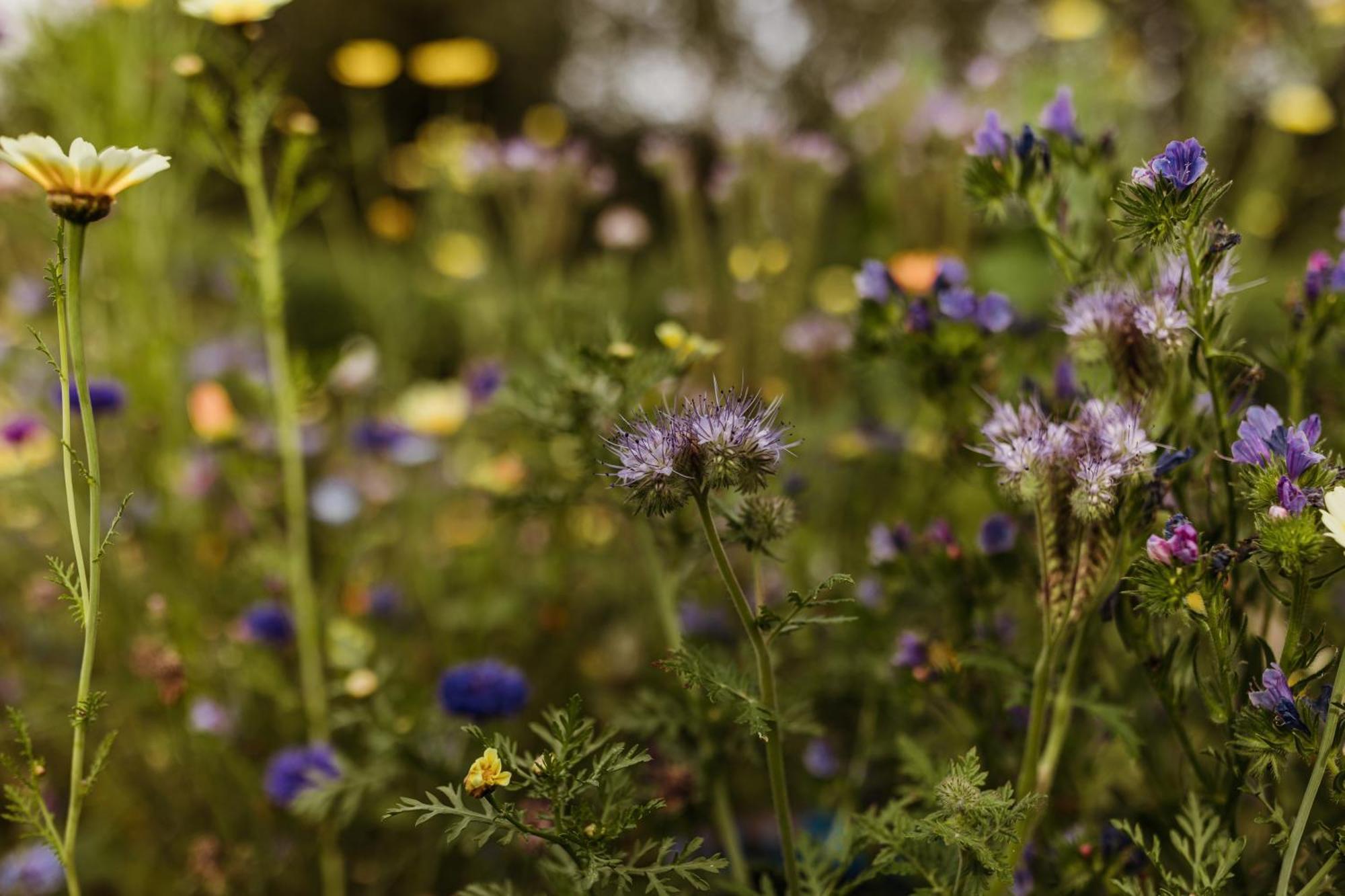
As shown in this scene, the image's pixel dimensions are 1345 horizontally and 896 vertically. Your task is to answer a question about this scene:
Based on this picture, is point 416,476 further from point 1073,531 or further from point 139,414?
point 1073,531

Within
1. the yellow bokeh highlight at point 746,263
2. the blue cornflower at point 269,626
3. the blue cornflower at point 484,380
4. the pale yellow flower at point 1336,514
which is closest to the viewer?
the pale yellow flower at point 1336,514

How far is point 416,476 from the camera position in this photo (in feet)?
8.89

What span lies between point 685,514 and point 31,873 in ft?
3.81

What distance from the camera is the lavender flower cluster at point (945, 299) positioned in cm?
128

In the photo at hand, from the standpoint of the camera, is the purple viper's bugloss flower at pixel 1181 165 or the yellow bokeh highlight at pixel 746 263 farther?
the yellow bokeh highlight at pixel 746 263

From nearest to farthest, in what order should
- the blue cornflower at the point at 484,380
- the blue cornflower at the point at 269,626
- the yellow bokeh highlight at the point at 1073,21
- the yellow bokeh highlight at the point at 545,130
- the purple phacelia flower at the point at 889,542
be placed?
the purple phacelia flower at the point at 889,542
the blue cornflower at the point at 269,626
the blue cornflower at the point at 484,380
the yellow bokeh highlight at the point at 545,130
the yellow bokeh highlight at the point at 1073,21

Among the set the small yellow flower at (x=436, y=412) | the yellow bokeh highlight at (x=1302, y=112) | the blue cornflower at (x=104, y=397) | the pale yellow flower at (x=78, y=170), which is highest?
the pale yellow flower at (x=78, y=170)

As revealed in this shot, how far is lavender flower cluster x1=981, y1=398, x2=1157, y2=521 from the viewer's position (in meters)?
0.93

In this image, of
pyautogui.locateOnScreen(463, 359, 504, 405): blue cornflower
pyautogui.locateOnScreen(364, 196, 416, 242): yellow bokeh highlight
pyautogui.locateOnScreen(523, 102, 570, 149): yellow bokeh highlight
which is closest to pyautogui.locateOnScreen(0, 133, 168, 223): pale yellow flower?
pyautogui.locateOnScreen(463, 359, 504, 405): blue cornflower

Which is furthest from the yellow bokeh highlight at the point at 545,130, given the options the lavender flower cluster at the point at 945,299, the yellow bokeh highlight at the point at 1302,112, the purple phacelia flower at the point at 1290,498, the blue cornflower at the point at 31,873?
the yellow bokeh highlight at the point at 1302,112

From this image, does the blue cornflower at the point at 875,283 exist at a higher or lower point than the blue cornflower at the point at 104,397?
higher

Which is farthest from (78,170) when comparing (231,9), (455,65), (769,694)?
(455,65)

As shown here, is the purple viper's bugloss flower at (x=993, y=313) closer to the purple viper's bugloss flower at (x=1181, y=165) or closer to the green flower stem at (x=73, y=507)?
the purple viper's bugloss flower at (x=1181, y=165)

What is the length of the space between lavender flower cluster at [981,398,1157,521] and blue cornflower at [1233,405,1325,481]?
3.2 inches
